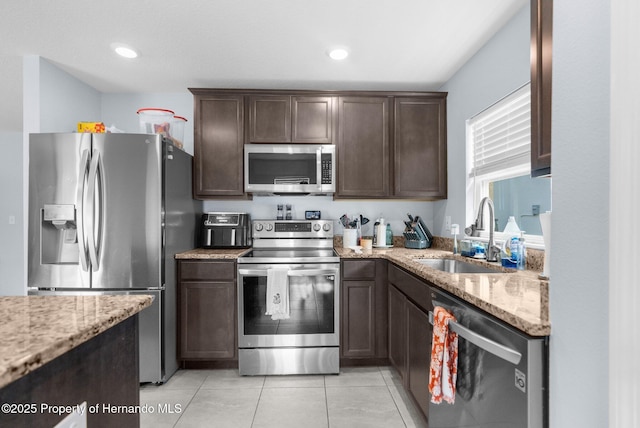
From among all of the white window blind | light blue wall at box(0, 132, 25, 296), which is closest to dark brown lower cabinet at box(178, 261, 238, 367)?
the white window blind

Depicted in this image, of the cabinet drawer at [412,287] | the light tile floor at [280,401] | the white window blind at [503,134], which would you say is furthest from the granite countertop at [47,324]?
the white window blind at [503,134]

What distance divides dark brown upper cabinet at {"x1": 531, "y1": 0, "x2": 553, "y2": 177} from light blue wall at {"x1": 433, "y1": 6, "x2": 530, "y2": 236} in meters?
0.76

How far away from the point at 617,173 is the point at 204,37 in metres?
2.35

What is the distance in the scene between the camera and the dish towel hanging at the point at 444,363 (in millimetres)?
1345

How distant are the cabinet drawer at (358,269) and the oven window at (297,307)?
0.16 meters

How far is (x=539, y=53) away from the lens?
126 cm

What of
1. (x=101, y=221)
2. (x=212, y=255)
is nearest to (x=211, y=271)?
(x=212, y=255)

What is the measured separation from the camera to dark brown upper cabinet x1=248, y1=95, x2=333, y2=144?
9.80 ft

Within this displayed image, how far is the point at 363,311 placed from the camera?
266 cm

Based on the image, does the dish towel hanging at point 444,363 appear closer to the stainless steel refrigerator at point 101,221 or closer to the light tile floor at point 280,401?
the light tile floor at point 280,401

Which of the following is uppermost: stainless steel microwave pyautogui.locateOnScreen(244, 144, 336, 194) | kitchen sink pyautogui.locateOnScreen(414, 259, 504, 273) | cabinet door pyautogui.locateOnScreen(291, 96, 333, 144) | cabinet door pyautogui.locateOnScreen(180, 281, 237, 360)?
cabinet door pyautogui.locateOnScreen(291, 96, 333, 144)

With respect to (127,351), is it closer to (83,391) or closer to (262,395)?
(83,391)

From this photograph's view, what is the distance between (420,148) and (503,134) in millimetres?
861

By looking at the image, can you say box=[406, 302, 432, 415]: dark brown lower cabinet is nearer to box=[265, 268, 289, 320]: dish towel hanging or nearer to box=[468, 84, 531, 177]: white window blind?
box=[265, 268, 289, 320]: dish towel hanging
